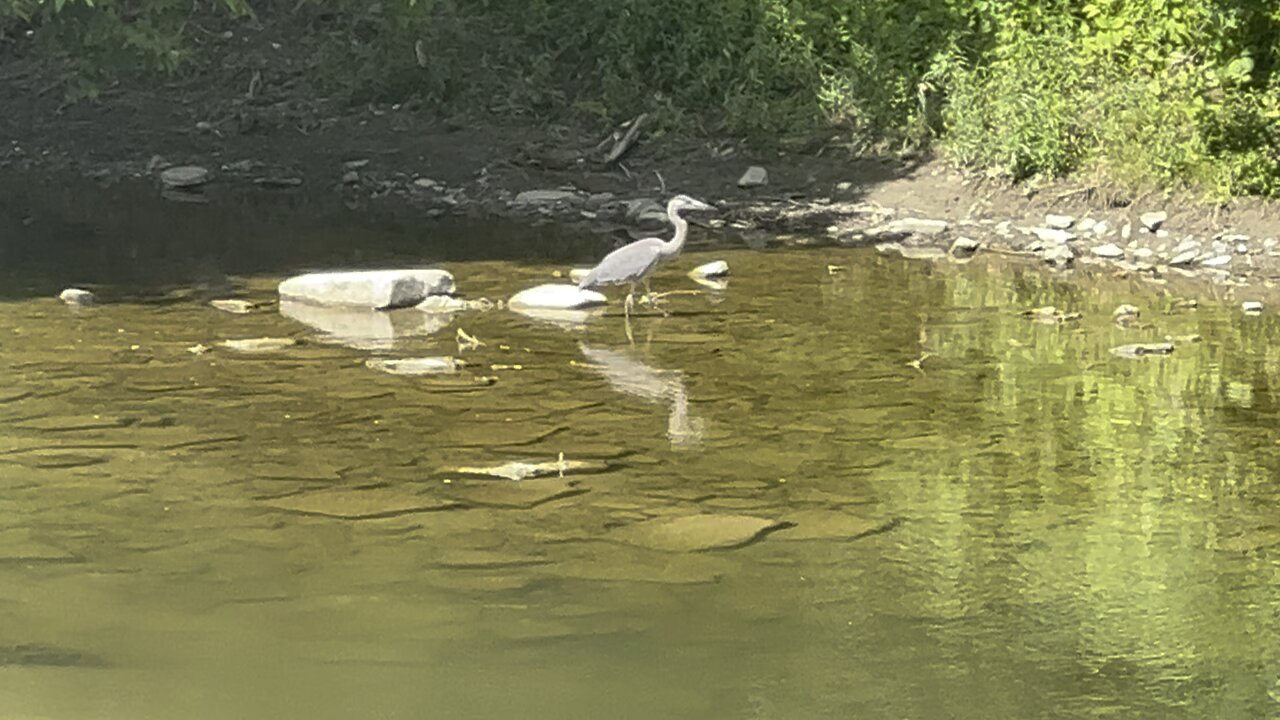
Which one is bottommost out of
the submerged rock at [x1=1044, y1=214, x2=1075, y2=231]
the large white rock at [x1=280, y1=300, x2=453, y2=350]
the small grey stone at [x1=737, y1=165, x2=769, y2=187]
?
the large white rock at [x1=280, y1=300, x2=453, y2=350]

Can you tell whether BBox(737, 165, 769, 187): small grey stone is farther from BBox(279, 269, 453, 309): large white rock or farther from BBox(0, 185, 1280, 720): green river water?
BBox(279, 269, 453, 309): large white rock

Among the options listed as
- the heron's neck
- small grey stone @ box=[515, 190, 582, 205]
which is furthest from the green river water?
small grey stone @ box=[515, 190, 582, 205]

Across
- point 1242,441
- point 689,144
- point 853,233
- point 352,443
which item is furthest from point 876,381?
point 689,144

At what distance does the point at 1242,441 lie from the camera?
730cm

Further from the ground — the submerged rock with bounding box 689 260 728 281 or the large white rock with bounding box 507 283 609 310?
the submerged rock with bounding box 689 260 728 281

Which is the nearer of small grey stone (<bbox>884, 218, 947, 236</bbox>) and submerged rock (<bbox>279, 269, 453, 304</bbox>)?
submerged rock (<bbox>279, 269, 453, 304</bbox>)

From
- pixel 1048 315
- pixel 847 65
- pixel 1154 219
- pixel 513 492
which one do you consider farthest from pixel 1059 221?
pixel 513 492

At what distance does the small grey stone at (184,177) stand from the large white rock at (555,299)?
19.9ft

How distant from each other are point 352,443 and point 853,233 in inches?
268

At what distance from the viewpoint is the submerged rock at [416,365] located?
328 inches

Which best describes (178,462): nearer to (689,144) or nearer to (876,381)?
(876,381)

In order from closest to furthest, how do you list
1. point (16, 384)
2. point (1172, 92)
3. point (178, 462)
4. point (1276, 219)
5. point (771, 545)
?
point (771, 545) < point (178, 462) < point (16, 384) < point (1276, 219) < point (1172, 92)

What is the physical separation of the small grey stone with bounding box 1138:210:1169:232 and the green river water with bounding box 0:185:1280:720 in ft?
6.34

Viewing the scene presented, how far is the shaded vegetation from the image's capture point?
1244 cm
